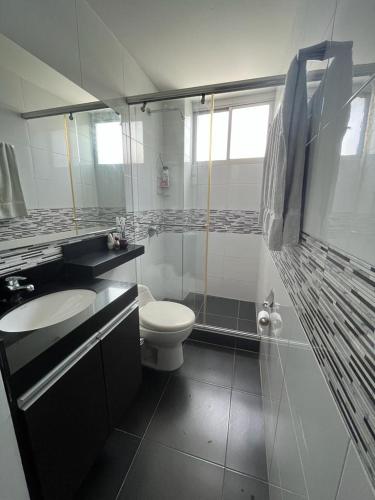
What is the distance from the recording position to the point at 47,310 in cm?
99

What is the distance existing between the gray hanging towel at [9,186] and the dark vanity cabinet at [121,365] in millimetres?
741

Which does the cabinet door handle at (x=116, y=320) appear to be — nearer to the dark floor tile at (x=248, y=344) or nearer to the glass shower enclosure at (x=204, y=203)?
the glass shower enclosure at (x=204, y=203)

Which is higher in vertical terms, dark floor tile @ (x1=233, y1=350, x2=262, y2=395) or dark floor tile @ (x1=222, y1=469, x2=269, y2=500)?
dark floor tile @ (x1=233, y1=350, x2=262, y2=395)

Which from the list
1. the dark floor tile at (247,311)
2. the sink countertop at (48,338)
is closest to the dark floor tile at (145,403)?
the sink countertop at (48,338)

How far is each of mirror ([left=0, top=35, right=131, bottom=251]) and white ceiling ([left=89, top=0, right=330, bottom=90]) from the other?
0.53m

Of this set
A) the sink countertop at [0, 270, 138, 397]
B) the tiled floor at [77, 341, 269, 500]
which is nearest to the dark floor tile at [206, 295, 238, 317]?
the tiled floor at [77, 341, 269, 500]

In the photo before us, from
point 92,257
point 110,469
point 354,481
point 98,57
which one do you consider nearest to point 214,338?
point 110,469

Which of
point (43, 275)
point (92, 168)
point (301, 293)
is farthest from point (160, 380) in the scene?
point (92, 168)

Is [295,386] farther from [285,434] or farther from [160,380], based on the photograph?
[160,380]

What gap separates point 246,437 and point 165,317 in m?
0.87

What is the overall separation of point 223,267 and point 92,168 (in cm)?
185

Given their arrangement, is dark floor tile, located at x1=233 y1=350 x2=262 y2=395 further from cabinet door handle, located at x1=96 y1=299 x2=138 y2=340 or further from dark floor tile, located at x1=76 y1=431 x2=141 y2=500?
cabinet door handle, located at x1=96 y1=299 x2=138 y2=340

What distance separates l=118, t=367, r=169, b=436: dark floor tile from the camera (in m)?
1.26

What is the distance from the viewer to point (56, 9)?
3.55 ft
